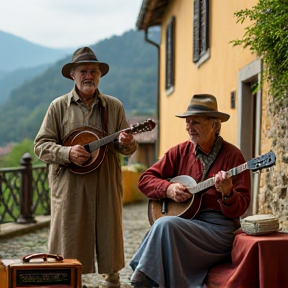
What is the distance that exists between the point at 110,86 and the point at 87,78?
8536cm

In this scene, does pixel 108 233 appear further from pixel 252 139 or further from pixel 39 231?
pixel 39 231

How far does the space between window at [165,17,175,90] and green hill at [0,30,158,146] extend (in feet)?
218

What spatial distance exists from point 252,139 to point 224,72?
1.61m

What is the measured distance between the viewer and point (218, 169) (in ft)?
19.0

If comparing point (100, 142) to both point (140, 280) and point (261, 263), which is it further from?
point (261, 263)

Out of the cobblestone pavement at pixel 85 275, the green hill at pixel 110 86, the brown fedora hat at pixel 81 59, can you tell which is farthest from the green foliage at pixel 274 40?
the green hill at pixel 110 86

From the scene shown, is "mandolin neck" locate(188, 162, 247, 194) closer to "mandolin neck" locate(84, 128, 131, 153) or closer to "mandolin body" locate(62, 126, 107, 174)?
"mandolin neck" locate(84, 128, 131, 153)

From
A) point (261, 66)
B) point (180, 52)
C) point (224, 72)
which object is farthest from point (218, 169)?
point (180, 52)

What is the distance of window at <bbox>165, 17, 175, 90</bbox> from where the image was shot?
1670cm

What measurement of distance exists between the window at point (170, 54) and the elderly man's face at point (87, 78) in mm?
10121

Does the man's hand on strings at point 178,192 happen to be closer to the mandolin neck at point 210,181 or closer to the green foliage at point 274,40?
the mandolin neck at point 210,181

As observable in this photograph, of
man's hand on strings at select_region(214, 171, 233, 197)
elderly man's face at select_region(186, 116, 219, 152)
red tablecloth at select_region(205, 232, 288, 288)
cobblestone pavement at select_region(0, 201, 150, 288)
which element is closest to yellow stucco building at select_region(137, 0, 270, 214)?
cobblestone pavement at select_region(0, 201, 150, 288)

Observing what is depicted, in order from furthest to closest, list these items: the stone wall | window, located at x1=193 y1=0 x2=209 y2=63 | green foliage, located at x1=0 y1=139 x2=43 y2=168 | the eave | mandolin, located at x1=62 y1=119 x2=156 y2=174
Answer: green foliage, located at x1=0 y1=139 x2=43 y2=168
the eave
window, located at x1=193 y1=0 x2=209 y2=63
the stone wall
mandolin, located at x1=62 y1=119 x2=156 y2=174

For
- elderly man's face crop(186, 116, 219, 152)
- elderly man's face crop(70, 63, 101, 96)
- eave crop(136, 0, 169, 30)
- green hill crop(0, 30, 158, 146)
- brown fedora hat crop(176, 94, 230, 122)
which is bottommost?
elderly man's face crop(186, 116, 219, 152)
